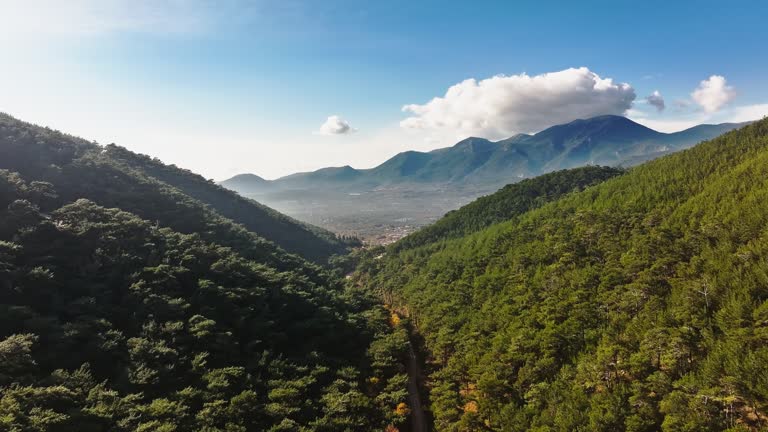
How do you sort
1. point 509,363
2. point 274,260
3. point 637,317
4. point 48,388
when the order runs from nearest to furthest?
point 48,388
point 637,317
point 509,363
point 274,260

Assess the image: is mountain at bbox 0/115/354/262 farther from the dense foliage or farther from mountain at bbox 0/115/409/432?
the dense foliage

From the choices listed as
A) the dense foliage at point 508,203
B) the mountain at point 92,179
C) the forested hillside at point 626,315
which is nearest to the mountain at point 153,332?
the mountain at point 92,179

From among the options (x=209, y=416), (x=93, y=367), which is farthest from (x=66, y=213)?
(x=209, y=416)

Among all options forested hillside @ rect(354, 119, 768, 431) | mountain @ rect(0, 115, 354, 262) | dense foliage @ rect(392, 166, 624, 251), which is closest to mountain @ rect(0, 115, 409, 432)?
mountain @ rect(0, 115, 354, 262)

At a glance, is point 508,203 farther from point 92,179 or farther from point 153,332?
point 92,179

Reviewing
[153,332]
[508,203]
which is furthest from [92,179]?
[508,203]

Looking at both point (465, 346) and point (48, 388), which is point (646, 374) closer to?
point (465, 346)
